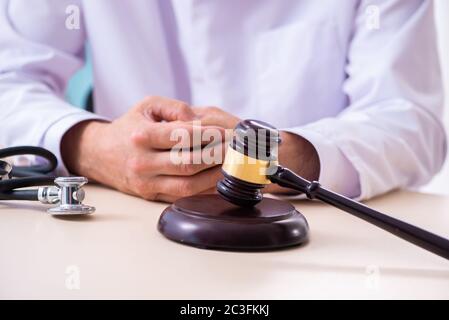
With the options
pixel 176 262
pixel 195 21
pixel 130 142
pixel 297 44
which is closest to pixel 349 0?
pixel 297 44

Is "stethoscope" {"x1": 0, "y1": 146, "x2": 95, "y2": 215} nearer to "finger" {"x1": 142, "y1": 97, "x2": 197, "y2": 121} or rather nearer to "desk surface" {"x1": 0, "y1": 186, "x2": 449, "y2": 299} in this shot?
"desk surface" {"x1": 0, "y1": 186, "x2": 449, "y2": 299}

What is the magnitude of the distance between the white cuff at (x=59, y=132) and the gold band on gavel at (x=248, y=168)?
410 millimetres

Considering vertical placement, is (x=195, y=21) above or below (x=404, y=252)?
above

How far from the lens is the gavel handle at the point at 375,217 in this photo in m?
0.44

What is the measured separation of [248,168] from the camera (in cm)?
54

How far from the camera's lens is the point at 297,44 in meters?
1.10

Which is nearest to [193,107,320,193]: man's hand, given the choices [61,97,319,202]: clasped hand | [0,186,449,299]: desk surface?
[61,97,319,202]: clasped hand

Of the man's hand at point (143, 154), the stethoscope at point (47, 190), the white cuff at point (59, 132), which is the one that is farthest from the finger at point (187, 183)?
the white cuff at point (59, 132)

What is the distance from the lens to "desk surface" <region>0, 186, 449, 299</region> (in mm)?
396

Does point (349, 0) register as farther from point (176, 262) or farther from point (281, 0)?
point (176, 262)

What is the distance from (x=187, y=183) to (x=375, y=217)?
11.8 inches

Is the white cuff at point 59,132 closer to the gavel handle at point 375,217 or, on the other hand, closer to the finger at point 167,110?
the finger at point 167,110

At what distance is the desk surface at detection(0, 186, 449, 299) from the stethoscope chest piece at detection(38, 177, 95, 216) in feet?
0.04
